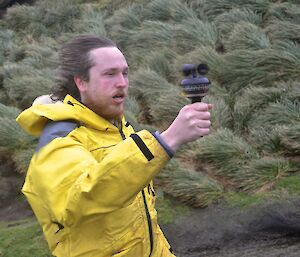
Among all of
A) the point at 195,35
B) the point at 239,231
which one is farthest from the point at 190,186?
the point at 195,35

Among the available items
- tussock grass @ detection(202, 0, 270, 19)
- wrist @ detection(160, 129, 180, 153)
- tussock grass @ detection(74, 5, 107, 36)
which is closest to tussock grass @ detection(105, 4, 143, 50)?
tussock grass @ detection(74, 5, 107, 36)

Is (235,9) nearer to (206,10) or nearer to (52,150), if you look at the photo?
(206,10)

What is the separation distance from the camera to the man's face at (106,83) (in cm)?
203

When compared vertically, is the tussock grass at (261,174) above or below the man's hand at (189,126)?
below

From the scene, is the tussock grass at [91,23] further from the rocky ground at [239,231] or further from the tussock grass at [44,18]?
the rocky ground at [239,231]

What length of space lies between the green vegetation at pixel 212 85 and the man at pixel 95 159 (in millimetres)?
3061

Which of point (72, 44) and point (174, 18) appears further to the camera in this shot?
point (174, 18)

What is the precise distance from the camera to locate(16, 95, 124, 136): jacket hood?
1.94 meters

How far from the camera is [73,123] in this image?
6.45 feet

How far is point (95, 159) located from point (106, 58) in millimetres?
418

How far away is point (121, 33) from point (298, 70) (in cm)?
485

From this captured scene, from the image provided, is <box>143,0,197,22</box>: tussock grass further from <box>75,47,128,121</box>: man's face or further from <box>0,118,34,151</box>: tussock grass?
<box>75,47,128,121</box>: man's face

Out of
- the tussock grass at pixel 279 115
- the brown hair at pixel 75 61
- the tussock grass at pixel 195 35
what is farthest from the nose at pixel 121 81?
the tussock grass at pixel 195 35

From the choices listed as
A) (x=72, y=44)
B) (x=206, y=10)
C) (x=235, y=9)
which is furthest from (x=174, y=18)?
(x=72, y=44)
